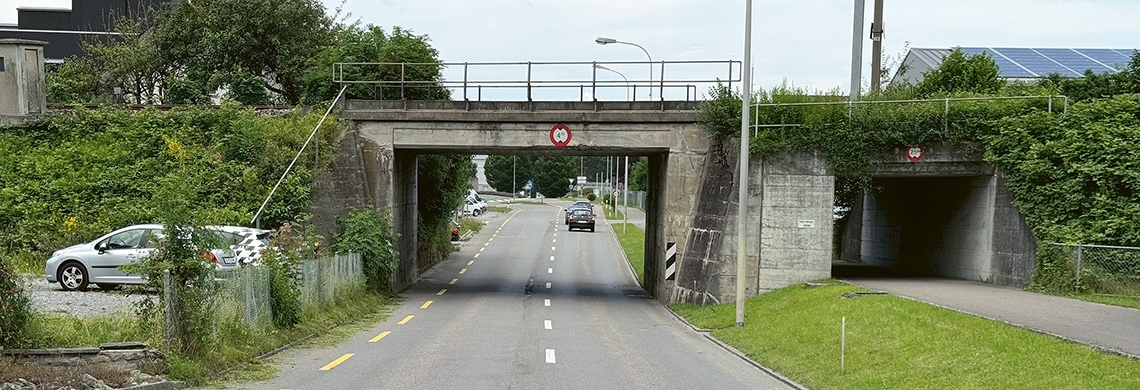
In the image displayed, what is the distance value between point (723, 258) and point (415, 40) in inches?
560

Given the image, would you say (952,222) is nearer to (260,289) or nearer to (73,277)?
(260,289)

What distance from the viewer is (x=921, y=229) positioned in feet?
102

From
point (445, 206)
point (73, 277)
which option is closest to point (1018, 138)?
point (73, 277)

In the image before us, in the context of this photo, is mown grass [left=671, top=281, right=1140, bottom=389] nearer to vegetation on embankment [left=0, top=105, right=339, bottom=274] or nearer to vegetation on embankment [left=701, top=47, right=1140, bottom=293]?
vegetation on embankment [left=701, top=47, right=1140, bottom=293]

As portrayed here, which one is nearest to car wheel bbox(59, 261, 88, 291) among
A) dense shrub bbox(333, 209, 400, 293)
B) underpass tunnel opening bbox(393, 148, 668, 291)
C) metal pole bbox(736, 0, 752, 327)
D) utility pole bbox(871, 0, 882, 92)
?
dense shrub bbox(333, 209, 400, 293)

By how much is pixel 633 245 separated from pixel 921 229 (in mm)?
24028

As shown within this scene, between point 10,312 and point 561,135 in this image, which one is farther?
point 561,135

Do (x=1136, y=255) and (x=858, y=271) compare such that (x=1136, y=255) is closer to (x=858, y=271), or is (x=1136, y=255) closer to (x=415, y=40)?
(x=858, y=271)

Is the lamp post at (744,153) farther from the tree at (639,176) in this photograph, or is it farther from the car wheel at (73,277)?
the tree at (639,176)

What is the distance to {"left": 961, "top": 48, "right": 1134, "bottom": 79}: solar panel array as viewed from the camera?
45.8 metres

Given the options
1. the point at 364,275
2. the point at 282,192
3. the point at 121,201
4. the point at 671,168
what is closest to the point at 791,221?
the point at 671,168

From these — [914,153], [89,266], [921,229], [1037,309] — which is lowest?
[1037,309]

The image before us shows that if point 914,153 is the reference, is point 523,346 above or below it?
below

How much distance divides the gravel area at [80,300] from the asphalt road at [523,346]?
345cm
